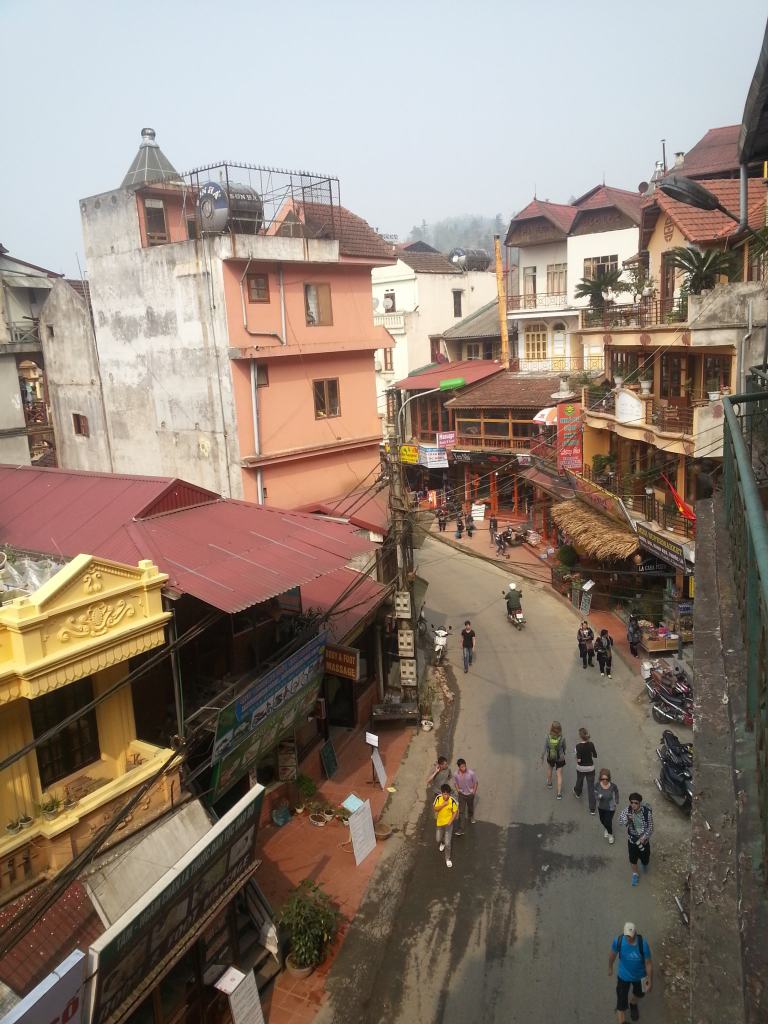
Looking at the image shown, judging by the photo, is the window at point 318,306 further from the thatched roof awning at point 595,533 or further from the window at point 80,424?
the thatched roof awning at point 595,533

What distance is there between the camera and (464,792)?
15359 mm

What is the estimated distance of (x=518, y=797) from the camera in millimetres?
16453

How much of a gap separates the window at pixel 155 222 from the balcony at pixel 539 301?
21.0 m

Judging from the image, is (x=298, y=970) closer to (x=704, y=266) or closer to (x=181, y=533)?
(x=181, y=533)

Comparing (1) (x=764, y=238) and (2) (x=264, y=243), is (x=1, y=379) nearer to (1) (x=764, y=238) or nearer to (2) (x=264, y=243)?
(2) (x=264, y=243)

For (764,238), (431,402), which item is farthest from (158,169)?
(764,238)

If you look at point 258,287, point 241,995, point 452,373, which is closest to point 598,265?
point 452,373

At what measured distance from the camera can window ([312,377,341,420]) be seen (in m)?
25.8

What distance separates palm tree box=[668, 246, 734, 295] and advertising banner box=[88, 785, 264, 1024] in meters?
17.8

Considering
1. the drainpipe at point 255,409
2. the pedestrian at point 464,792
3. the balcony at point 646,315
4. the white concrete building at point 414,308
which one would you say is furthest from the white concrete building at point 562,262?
the pedestrian at point 464,792

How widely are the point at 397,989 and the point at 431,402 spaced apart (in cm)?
3359

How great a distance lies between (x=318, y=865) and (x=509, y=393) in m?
27.6

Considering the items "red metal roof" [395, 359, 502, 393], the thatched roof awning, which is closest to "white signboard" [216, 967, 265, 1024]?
the thatched roof awning

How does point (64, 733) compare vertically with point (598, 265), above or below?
below
